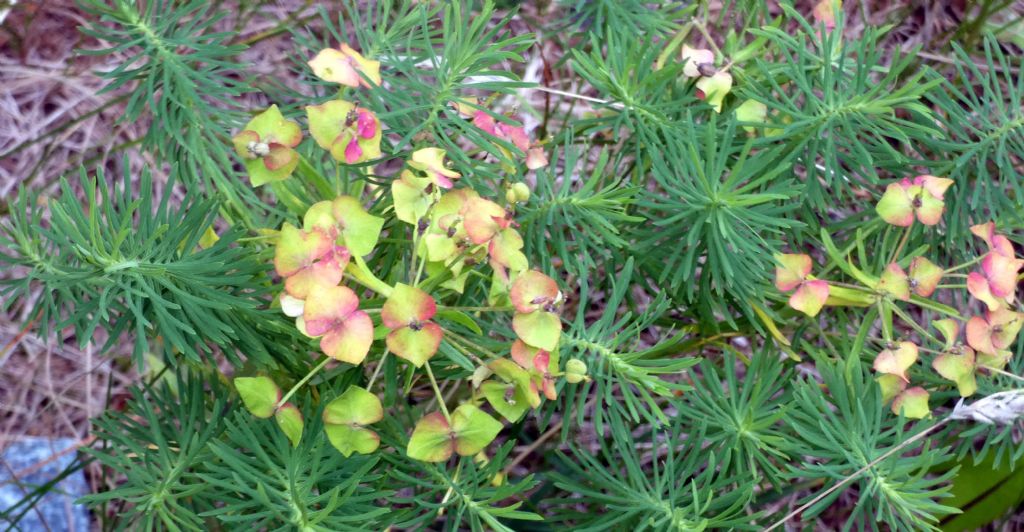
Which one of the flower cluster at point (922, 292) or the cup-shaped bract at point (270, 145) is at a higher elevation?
the cup-shaped bract at point (270, 145)

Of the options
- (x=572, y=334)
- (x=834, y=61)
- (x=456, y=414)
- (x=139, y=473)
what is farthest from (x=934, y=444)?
(x=139, y=473)

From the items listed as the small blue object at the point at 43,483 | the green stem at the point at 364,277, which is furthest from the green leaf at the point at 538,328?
the small blue object at the point at 43,483

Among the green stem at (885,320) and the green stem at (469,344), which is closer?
the green stem at (469,344)

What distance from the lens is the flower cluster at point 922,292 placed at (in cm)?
93

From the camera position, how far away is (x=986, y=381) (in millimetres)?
1050

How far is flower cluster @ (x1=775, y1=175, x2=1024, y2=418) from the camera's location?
93 centimetres

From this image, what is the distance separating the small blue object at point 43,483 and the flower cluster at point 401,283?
0.86 meters

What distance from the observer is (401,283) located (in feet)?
2.44

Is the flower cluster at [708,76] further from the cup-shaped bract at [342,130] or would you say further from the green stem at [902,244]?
the cup-shaped bract at [342,130]

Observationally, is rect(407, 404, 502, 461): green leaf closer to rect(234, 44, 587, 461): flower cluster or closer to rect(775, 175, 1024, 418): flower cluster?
rect(234, 44, 587, 461): flower cluster

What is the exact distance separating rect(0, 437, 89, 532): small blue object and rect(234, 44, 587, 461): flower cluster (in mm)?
857

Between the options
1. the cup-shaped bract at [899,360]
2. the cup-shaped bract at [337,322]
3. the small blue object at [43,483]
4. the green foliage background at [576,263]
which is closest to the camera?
the cup-shaped bract at [337,322]

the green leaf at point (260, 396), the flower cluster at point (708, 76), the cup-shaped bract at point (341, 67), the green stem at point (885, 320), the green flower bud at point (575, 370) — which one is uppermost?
the cup-shaped bract at point (341, 67)

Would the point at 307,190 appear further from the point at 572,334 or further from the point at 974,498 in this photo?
the point at 974,498
